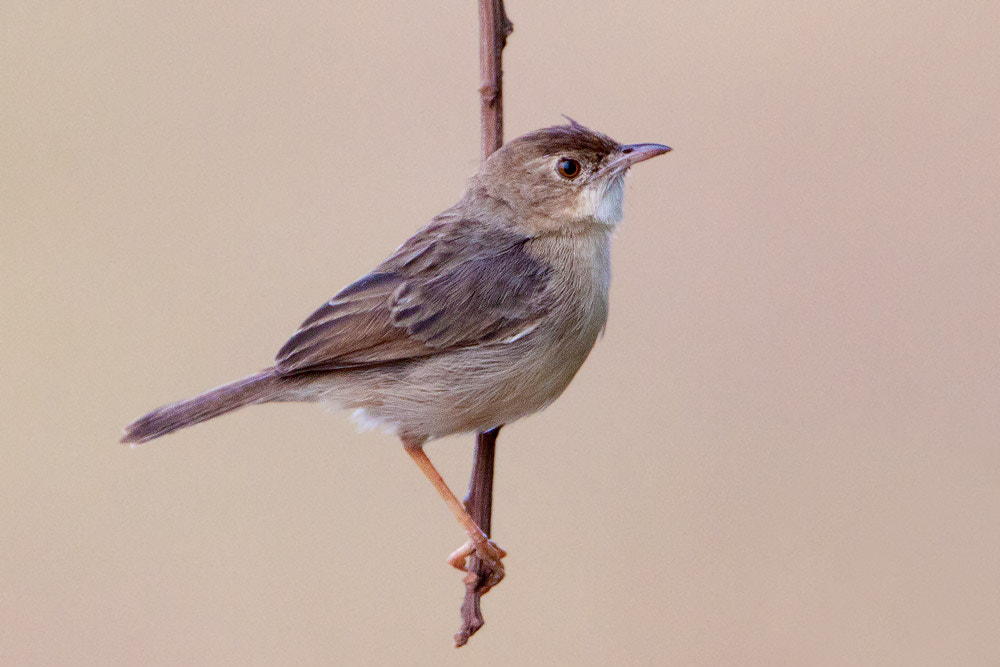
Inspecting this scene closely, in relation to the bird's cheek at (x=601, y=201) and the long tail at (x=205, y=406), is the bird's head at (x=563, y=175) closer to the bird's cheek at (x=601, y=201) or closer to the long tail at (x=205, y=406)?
the bird's cheek at (x=601, y=201)

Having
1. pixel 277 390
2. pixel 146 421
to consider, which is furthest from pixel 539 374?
pixel 146 421

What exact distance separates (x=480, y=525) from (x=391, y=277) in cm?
98

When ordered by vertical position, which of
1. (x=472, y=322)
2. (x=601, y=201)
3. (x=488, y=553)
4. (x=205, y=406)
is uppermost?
(x=601, y=201)

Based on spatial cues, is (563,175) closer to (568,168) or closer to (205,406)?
(568,168)

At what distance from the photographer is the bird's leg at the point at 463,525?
3.15 m

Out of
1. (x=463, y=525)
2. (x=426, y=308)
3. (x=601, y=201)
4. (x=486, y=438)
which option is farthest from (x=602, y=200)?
(x=463, y=525)

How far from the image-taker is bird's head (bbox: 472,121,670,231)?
11.9ft

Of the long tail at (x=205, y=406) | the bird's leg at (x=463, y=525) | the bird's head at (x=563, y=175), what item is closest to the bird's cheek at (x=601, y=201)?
the bird's head at (x=563, y=175)

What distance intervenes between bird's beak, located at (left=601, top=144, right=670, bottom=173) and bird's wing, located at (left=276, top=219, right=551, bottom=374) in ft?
1.41

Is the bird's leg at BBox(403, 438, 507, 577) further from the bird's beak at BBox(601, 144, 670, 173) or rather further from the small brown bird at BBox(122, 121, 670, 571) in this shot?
the bird's beak at BBox(601, 144, 670, 173)

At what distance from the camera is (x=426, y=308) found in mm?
3541

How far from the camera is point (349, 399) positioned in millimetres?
3598

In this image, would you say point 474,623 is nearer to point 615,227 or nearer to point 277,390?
point 277,390

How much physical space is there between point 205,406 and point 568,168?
1.51m
